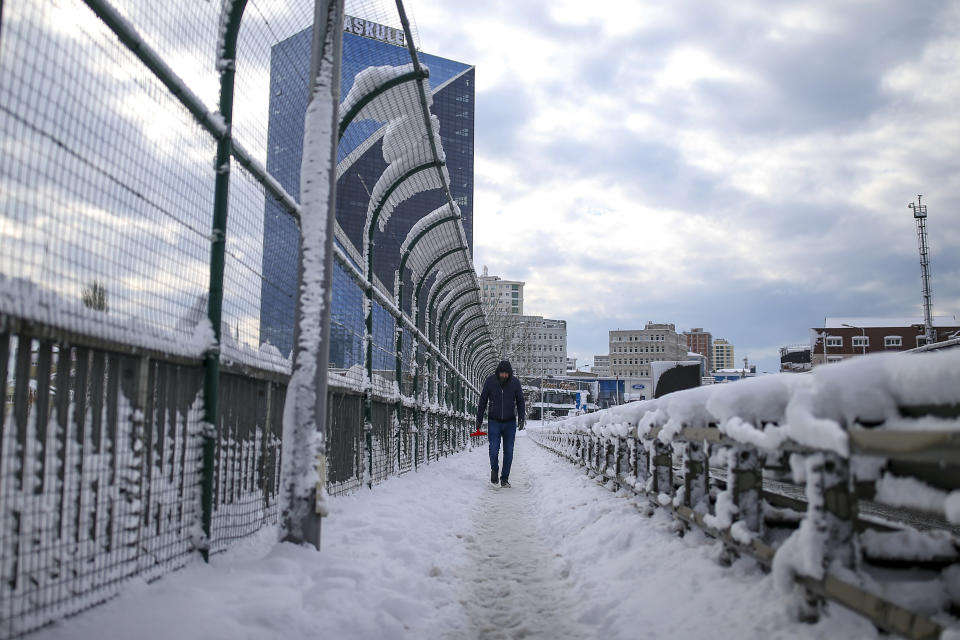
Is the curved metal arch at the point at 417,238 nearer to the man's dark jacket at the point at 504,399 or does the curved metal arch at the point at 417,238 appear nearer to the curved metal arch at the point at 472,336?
the man's dark jacket at the point at 504,399

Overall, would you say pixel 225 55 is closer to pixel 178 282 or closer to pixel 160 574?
pixel 178 282

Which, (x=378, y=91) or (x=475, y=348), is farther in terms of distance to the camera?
(x=475, y=348)

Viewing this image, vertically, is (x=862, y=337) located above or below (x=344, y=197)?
above

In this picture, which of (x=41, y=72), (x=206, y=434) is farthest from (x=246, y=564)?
(x=41, y=72)

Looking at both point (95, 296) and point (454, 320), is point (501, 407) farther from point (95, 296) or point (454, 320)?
point (95, 296)

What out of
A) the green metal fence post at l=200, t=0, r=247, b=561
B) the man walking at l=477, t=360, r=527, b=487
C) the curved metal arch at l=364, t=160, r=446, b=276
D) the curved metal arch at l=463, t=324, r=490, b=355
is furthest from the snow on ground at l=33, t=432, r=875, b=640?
the curved metal arch at l=463, t=324, r=490, b=355

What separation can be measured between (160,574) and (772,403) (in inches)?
112

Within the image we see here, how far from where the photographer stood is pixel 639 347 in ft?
518

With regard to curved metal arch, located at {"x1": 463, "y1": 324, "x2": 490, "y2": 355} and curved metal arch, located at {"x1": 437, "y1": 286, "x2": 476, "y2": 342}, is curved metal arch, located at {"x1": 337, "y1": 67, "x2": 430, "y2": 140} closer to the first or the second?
curved metal arch, located at {"x1": 437, "y1": 286, "x2": 476, "y2": 342}

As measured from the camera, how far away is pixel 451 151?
10719 cm

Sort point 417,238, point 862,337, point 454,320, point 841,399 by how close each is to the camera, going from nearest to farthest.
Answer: point 841,399 → point 417,238 → point 454,320 → point 862,337

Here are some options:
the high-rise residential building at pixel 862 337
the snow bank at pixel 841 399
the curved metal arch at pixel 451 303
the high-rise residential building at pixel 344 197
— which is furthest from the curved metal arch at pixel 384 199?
the high-rise residential building at pixel 862 337

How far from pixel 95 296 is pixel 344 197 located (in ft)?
12.7

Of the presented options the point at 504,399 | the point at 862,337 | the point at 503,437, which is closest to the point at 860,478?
the point at 503,437
